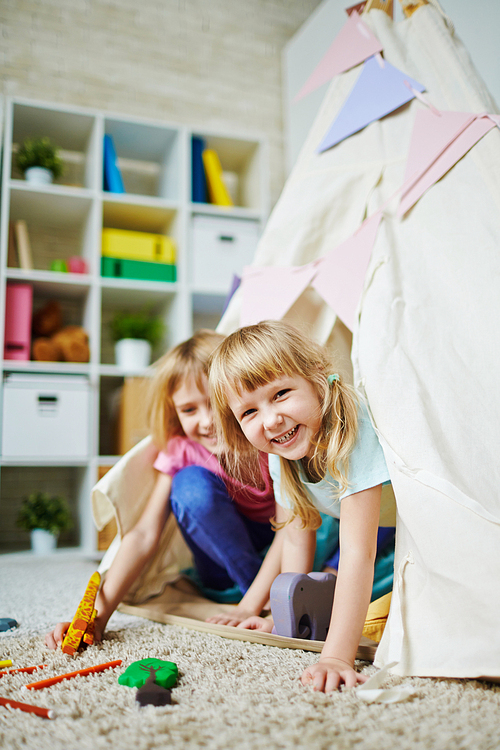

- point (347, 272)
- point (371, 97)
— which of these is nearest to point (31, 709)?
point (347, 272)

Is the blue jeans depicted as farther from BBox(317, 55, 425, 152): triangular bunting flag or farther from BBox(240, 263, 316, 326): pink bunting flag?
BBox(317, 55, 425, 152): triangular bunting flag

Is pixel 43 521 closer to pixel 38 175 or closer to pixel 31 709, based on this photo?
pixel 38 175

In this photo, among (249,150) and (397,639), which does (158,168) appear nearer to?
(249,150)

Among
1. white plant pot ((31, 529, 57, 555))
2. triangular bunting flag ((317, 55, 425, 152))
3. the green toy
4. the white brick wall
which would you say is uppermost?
the white brick wall

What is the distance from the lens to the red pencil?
1.80ft

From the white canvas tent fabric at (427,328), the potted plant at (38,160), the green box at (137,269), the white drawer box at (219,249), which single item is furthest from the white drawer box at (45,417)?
the white canvas tent fabric at (427,328)

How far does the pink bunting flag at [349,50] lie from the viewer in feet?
4.07

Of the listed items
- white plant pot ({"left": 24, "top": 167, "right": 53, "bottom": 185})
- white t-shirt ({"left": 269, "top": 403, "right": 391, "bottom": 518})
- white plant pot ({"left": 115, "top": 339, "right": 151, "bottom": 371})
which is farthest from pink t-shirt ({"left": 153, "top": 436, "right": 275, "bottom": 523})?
white plant pot ({"left": 24, "top": 167, "right": 53, "bottom": 185})

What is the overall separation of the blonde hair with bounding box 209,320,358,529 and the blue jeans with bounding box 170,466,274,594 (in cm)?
19

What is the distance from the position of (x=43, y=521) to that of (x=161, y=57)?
2110 mm

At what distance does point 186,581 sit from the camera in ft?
4.01

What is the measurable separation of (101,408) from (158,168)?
1.10m

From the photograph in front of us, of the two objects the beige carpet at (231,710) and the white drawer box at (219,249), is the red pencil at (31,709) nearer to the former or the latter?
the beige carpet at (231,710)

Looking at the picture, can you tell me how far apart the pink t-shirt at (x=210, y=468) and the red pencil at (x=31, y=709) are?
1.73 feet
